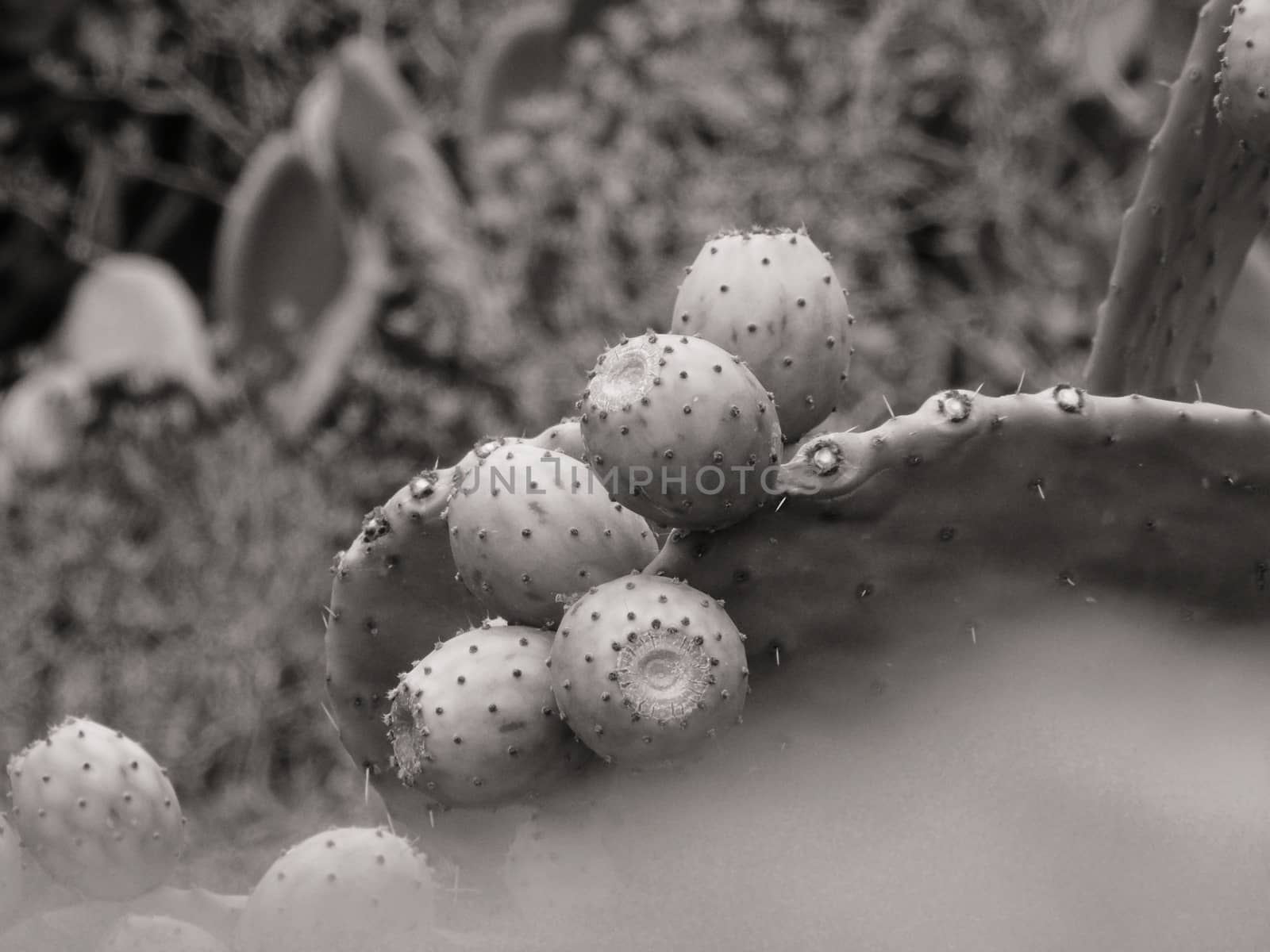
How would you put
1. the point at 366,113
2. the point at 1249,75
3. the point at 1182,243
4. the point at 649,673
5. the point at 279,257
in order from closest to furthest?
the point at 649,673 → the point at 1249,75 → the point at 1182,243 → the point at 366,113 → the point at 279,257

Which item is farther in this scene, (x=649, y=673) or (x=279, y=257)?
(x=279, y=257)

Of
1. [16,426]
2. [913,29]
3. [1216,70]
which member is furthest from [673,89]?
[1216,70]

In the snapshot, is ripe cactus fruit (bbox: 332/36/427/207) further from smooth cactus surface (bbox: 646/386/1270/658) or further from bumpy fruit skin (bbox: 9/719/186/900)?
smooth cactus surface (bbox: 646/386/1270/658)

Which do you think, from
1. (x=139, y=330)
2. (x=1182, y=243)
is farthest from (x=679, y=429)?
(x=139, y=330)

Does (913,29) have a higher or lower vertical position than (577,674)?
higher

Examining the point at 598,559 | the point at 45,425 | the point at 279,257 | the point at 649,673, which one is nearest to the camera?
the point at 649,673

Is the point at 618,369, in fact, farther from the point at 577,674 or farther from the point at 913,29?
the point at 913,29

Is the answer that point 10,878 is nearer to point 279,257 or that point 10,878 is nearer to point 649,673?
point 649,673

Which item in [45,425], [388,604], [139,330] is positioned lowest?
[45,425]
